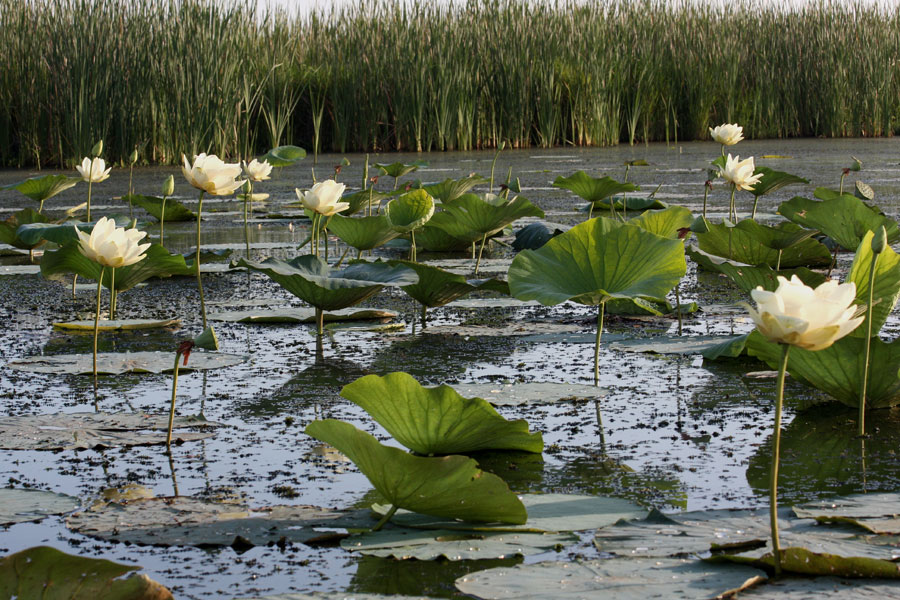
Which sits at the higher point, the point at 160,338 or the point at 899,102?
the point at 899,102

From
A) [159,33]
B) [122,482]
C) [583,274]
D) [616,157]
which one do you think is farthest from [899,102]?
[122,482]

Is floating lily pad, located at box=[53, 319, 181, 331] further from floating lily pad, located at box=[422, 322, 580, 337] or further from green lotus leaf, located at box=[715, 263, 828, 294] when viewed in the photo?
green lotus leaf, located at box=[715, 263, 828, 294]

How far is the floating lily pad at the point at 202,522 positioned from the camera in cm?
127

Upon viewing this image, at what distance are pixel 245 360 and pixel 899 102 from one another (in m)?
12.3

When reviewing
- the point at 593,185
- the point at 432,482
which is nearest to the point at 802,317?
the point at 432,482

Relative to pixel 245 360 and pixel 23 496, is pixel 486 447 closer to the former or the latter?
pixel 23 496

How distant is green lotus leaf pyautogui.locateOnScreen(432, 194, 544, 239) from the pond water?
17cm

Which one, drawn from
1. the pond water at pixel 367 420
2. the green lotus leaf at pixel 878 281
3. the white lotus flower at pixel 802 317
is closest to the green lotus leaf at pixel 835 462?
the pond water at pixel 367 420

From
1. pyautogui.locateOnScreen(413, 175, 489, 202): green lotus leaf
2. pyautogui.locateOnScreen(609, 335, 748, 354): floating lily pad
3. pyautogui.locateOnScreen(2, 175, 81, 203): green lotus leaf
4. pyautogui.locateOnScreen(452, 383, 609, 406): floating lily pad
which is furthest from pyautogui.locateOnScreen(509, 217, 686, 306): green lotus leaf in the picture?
pyautogui.locateOnScreen(2, 175, 81, 203): green lotus leaf

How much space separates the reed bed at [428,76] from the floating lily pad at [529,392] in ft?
23.4

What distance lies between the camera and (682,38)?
12.2 meters

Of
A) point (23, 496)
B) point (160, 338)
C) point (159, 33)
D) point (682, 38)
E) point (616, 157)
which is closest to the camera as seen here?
point (23, 496)

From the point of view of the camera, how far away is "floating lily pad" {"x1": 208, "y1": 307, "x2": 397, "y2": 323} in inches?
110

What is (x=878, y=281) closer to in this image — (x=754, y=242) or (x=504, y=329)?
(x=504, y=329)
